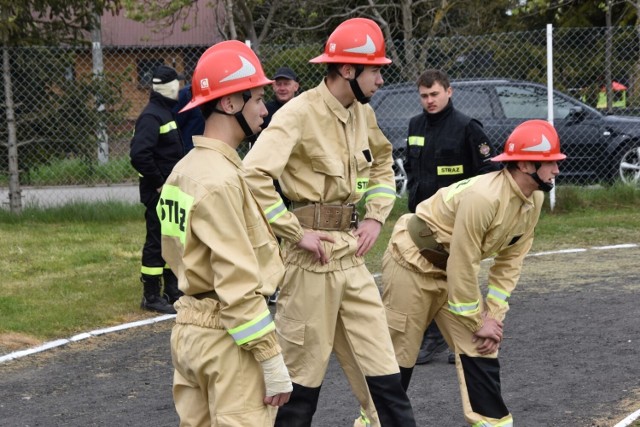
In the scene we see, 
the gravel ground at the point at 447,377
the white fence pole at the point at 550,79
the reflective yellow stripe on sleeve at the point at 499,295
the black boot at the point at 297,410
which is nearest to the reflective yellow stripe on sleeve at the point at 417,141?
the gravel ground at the point at 447,377

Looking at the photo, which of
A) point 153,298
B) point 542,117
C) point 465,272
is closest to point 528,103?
point 542,117

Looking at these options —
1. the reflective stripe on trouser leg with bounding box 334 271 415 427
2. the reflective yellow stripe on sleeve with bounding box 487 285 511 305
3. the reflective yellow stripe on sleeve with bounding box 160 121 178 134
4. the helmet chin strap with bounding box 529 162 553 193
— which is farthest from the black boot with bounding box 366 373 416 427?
the reflective yellow stripe on sleeve with bounding box 160 121 178 134

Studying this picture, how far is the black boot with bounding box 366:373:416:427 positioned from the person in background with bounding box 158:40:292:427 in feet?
4.20

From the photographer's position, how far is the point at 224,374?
3.81m

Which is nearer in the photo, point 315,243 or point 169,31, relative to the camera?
point 315,243

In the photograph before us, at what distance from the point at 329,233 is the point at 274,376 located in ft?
5.10

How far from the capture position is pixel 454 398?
6.57 meters

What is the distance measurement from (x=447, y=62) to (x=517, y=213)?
9273mm

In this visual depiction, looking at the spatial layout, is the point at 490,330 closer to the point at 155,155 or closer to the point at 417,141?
the point at 417,141

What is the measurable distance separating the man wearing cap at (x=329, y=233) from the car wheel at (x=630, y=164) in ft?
33.9

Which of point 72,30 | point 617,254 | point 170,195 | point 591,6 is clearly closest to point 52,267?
point 72,30

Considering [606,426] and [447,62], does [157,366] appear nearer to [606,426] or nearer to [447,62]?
[606,426]

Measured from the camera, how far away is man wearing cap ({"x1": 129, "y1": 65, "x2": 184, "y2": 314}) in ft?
29.6

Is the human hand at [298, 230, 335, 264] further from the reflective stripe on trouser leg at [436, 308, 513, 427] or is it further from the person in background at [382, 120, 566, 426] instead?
the reflective stripe on trouser leg at [436, 308, 513, 427]
